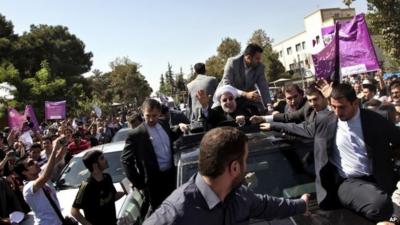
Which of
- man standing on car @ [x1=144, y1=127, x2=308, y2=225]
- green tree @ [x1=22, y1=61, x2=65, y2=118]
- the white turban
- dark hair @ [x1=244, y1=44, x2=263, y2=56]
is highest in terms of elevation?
green tree @ [x1=22, y1=61, x2=65, y2=118]

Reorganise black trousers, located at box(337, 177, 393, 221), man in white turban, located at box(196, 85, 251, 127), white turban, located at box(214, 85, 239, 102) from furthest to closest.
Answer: white turban, located at box(214, 85, 239, 102) < man in white turban, located at box(196, 85, 251, 127) < black trousers, located at box(337, 177, 393, 221)

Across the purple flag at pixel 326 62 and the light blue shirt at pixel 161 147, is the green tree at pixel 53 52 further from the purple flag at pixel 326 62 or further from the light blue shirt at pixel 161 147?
the light blue shirt at pixel 161 147

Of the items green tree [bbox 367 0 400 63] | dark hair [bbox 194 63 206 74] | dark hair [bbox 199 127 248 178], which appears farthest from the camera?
green tree [bbox 367 0 400 63]

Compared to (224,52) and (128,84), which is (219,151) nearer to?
(224,52)

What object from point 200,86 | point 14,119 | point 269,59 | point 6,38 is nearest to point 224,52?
point 269,59

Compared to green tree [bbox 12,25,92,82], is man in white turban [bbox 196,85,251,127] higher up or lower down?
lower down

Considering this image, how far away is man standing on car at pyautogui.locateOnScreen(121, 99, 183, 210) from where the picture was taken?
472cm

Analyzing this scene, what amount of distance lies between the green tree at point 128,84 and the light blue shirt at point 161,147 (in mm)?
63512

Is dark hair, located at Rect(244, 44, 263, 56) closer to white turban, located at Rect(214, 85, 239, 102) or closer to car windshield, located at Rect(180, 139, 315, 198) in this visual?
white turban, located at Rect(214, 85, 239, 102)

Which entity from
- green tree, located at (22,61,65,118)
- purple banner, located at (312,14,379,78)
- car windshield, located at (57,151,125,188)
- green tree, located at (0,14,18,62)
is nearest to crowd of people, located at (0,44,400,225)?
purple banner, located at (312,14,379,78)

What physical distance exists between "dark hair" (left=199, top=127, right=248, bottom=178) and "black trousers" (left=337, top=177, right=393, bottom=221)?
145 cm

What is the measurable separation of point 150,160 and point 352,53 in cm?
449

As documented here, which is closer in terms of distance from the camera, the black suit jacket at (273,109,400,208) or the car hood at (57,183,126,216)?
the black suit jacket at (273,109,400,208)

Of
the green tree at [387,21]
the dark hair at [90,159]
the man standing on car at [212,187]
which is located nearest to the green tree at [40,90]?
the green tree at [387,21]
